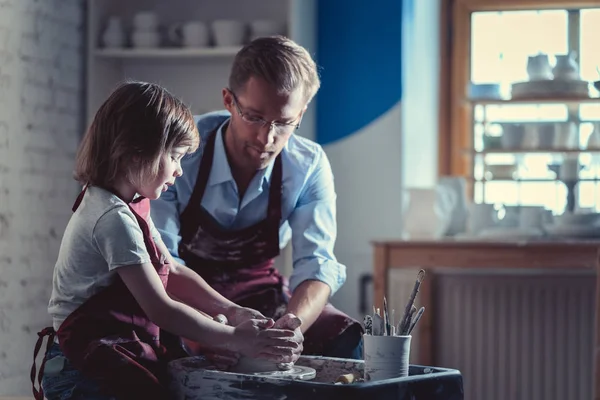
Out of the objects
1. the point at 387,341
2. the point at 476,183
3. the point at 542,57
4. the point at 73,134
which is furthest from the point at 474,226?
the point at 387,341

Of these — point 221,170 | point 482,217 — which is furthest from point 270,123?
point 482,217

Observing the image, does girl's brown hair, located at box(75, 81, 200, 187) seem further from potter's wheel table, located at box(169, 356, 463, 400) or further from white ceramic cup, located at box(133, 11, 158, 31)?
white ceramic cup, located at box(133, 11, 158, 31)

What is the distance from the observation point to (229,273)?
2.33 metres

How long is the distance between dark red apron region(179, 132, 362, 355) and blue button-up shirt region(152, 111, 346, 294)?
18mm

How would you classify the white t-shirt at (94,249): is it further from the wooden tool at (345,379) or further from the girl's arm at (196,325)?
the wooden tool at (345,379)

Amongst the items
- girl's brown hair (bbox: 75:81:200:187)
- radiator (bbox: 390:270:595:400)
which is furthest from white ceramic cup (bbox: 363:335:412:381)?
radiator (bbox: 390:270:595:400)

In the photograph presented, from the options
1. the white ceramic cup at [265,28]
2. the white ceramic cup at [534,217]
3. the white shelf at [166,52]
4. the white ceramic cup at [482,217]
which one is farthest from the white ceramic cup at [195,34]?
the white ceramic cup at [534,217]

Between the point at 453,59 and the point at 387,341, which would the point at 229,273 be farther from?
the point at 453,59

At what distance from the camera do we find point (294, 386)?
1.53m

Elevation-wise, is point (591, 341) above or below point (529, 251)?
below

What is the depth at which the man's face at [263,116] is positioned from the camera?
2.17 meters

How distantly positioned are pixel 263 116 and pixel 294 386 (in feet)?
2.68

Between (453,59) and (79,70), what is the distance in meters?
1.61

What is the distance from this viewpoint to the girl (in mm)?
1686
